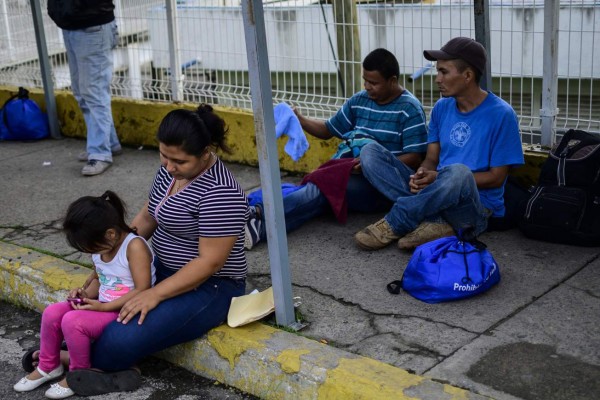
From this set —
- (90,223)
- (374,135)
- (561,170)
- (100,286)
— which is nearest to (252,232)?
(374,135)

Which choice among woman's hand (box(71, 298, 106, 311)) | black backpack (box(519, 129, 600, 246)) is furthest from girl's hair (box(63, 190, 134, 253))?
black backpack (box(519, 129, 600, 246))

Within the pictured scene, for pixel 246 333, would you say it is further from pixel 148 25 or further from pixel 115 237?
pixel 148 25

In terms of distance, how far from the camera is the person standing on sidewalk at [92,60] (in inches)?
259

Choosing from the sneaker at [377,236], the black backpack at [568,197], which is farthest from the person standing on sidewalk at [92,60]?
the black backpack at [568,197]

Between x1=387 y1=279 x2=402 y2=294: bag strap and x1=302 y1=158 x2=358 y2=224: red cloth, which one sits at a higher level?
x1=302 y1=158 x2=358 y2=224: red cloth

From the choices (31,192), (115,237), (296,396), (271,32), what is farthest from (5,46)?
(296,396)

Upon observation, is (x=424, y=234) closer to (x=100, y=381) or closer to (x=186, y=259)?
(x=186, y=259)

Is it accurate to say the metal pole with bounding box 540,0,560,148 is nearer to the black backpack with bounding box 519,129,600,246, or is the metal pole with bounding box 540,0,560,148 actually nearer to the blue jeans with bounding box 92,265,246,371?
the black backpack with bounding box 519,129,600,246

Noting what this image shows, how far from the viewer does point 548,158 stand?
4.93 meters

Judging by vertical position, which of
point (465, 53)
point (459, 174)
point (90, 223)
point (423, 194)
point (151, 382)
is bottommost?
point (151, 382)

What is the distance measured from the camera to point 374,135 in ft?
17.7

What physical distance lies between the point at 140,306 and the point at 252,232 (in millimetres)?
1408

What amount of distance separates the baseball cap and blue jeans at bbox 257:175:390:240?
3.06 ft

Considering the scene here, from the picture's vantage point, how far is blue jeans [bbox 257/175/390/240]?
5.27 metres
